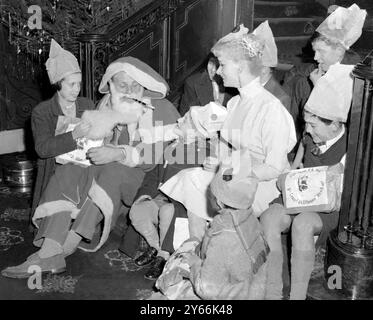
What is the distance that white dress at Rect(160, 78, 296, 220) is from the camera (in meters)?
3.68

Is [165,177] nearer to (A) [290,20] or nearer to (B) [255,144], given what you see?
(B) [255,144]

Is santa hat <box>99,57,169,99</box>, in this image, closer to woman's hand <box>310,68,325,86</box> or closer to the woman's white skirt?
the woman's white skirt

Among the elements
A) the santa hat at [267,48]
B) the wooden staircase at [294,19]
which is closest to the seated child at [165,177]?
the santa hat at [267,48]

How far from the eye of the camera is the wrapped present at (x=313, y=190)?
3.68 meters

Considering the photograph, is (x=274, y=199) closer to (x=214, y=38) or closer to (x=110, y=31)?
(x=110, y=31)

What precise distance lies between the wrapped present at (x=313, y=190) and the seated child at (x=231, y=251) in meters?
0.67

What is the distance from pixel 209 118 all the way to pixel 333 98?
0.83 m

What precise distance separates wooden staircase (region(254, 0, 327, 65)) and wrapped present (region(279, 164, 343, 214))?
347 centimetres

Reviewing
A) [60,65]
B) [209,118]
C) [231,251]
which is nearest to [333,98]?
[209,118]

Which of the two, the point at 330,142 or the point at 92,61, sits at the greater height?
the point at 92,61

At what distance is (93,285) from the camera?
3992 mm

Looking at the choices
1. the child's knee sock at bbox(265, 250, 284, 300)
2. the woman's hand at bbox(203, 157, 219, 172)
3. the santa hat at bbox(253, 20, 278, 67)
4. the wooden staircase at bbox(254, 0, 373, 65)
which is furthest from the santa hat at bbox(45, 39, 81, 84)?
the wooden staircase at bbox(254, 0, 373, 65)

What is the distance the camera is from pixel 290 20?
7238 mm

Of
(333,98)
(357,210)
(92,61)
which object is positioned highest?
(333,98)
